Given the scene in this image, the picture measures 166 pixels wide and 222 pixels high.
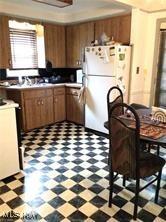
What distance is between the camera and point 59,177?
2518mm

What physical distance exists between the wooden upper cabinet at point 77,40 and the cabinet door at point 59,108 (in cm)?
91

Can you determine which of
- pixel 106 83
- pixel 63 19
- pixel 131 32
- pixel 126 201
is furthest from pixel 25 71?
pixel 126 201

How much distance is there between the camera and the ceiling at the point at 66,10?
143 inches

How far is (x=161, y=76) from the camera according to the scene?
377cm

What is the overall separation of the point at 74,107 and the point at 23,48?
1.65 metres

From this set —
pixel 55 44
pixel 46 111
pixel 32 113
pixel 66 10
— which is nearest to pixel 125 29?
Answer: pixel 66 10

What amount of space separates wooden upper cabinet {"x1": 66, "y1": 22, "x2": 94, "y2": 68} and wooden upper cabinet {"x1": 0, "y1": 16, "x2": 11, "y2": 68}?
147 cm

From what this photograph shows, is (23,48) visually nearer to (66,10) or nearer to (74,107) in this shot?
(66,10)

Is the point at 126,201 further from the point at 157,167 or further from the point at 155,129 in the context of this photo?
the point at 155,129

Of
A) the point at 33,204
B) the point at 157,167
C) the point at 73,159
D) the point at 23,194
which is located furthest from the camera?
the point at 73,159

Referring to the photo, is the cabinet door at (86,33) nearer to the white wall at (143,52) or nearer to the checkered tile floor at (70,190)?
the white wall at (143,52)

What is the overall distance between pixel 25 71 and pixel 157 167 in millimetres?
3549

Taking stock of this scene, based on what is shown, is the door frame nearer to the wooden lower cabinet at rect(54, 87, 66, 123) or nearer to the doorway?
the doorway

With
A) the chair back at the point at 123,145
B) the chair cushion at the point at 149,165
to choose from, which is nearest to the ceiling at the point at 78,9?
the chair back at the point at 123,145
